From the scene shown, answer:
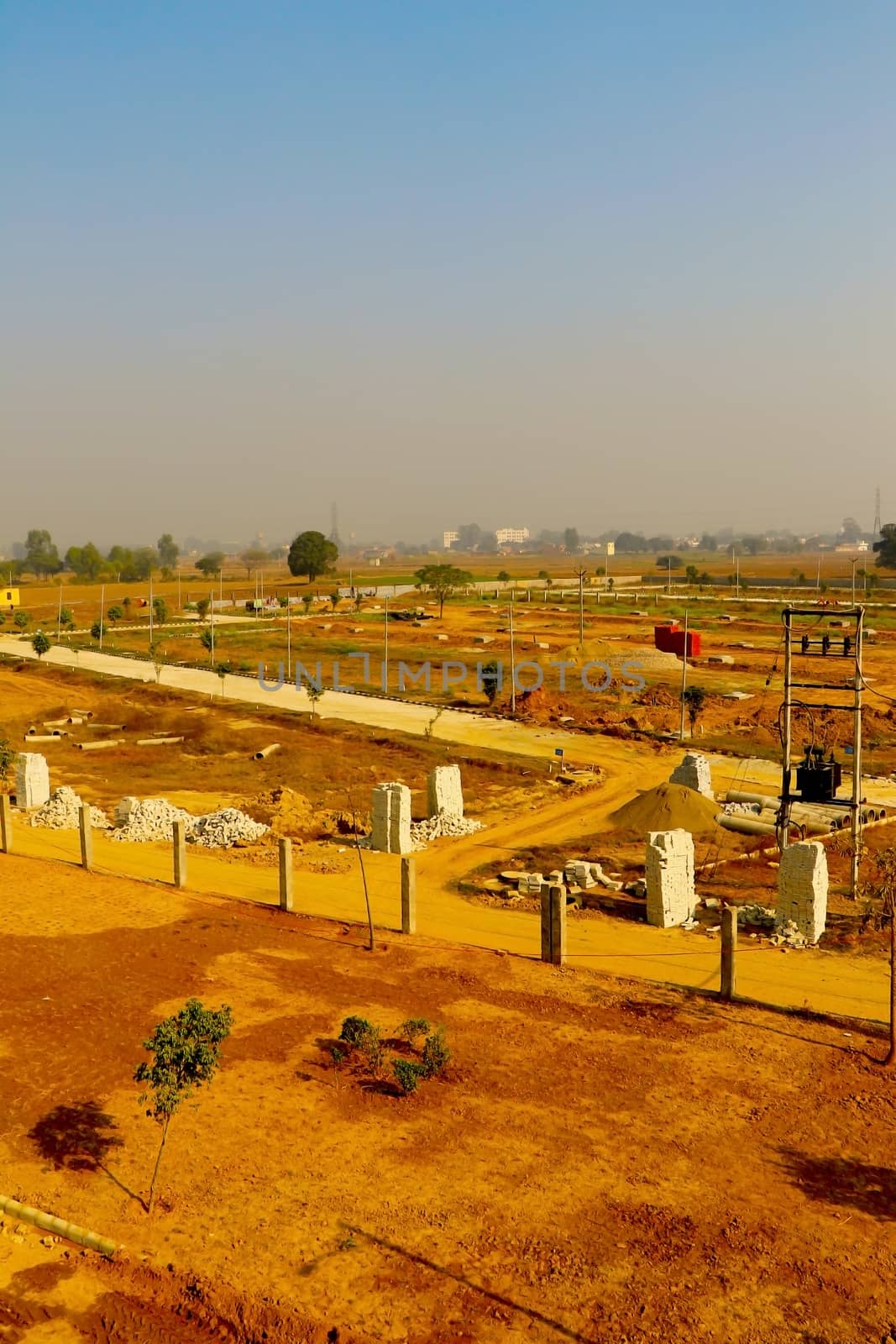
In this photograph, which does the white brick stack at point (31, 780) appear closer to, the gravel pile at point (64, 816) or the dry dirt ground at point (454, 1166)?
the gravel pile at point (64, 816)

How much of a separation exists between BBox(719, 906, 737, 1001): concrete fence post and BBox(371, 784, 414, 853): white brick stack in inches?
394

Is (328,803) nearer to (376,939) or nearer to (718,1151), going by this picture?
(376,939)

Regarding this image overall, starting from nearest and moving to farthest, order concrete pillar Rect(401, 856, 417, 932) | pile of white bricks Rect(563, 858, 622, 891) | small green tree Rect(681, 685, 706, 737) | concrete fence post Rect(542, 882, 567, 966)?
concrete fence post Rect(542, 882, 567, 966), concrete pillar Rect(401, 856, 417, 932), pile of white bricks Rect(563, 858, 622, 891), small green tree Rect(681, 685, 706, 737)

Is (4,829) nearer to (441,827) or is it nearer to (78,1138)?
(441,827)

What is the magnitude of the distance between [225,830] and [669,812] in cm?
1087

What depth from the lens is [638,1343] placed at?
9258mm

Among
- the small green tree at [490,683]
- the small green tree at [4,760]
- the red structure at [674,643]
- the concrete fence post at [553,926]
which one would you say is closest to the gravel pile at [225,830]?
the small green tree at [4,760]

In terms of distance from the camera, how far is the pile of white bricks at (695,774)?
3078cm

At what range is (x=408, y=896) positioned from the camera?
1959 centimetres

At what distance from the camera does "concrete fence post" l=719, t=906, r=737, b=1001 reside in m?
16.4

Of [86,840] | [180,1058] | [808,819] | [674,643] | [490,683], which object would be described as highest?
[674,643]

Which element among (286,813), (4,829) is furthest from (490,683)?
(4,829)

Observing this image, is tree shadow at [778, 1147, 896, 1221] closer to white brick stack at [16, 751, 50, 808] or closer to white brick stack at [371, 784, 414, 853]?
white brick stack at [371, 784, 414, 853]

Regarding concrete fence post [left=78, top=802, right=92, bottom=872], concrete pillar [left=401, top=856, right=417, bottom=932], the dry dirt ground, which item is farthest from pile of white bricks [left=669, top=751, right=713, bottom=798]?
concrete fence post [left=78, top=802, right=92, bottom=872]
